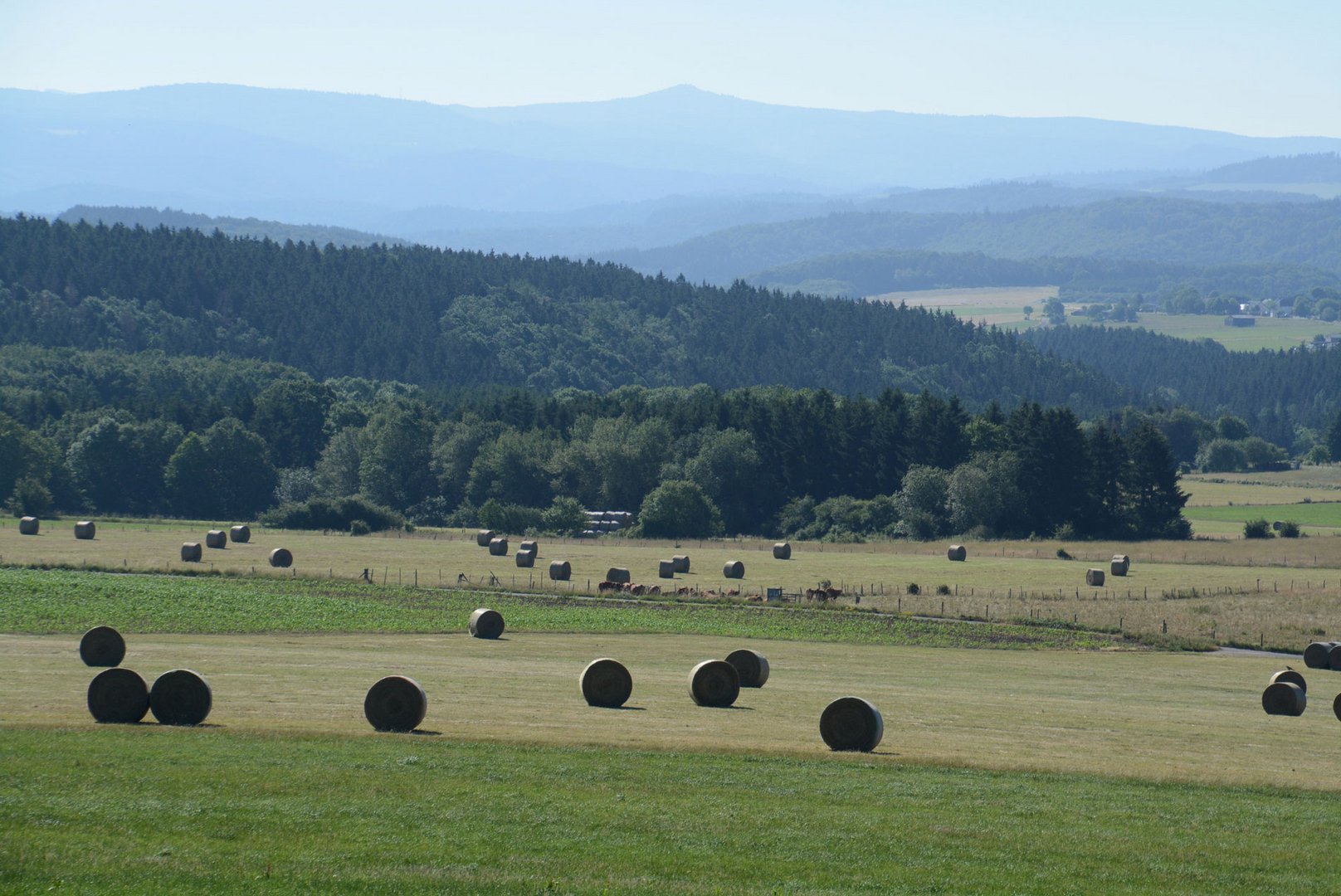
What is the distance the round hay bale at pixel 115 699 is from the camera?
29359 mm

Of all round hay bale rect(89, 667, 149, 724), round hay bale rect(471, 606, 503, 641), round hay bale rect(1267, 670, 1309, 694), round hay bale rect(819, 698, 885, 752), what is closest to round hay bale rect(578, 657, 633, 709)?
round hay bale rect(819, 698, 885, 752)

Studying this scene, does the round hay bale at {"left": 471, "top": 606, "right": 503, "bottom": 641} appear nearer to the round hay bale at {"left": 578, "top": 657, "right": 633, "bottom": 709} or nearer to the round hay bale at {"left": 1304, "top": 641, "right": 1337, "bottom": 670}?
the round hay bale at {"left": 578, "top": 657, "right": 633, "bottom": 709}

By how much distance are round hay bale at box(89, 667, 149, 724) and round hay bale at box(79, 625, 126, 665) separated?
1193cm

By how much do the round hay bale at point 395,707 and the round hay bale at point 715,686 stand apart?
354 inches

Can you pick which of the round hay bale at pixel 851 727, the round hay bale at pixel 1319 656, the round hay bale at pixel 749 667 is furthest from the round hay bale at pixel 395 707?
the round hay bale at pixel 1319 656

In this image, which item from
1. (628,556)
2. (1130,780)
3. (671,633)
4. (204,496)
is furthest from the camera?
(204,496)

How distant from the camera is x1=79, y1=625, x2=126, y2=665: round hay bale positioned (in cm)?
4088

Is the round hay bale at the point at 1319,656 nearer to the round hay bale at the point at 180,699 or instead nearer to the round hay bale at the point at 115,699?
the round hay bale at the point at 180,699

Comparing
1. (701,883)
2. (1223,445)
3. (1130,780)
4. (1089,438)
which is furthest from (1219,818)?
(1223,445)

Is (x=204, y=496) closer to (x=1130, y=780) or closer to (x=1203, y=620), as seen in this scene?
(x=1203, y=620)

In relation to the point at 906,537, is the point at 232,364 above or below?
above

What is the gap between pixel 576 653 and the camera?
4997 cm

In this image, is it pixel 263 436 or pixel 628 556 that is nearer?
pixel 628 556

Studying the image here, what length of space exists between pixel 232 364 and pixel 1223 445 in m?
127
